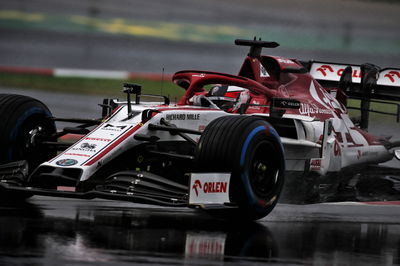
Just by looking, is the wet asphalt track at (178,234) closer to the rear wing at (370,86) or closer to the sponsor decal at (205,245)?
the sponsor decal at (205,245)

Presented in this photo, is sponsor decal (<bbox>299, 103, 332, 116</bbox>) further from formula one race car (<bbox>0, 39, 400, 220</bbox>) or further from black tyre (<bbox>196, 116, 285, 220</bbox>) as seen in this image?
black tyre (<bbox>196, 116, 285, 220</bbox>)

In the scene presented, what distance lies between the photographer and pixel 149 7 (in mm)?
25125

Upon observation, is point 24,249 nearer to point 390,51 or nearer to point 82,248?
point 82,248

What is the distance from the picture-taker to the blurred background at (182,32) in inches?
875

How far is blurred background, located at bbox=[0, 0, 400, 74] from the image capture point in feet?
72.9

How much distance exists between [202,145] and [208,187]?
0.39 m

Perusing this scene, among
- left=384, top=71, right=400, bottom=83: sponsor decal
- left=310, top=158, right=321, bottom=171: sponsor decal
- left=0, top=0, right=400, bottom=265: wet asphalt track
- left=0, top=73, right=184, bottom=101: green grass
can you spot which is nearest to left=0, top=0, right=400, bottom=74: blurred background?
left=0, top=73, right=184, bottom=101: green grass

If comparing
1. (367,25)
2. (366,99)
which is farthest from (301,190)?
(367,25)

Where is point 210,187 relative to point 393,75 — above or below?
below

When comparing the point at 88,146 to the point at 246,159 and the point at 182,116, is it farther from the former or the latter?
the point at 246,159

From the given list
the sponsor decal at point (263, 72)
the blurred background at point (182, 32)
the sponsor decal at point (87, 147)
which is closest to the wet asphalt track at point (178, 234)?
the sponsor decal at point (87, 147)

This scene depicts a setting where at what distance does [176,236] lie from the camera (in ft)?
25.6

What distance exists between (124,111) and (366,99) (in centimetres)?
428

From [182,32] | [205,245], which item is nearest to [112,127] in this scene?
[205,245]
